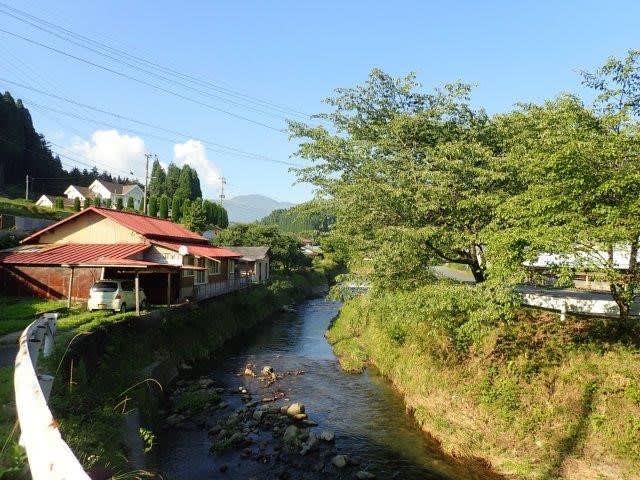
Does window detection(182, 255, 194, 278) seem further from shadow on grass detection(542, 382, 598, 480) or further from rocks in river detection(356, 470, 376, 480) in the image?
shadow on grass detection(542, 382, 598, 480)

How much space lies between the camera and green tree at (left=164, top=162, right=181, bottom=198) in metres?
101

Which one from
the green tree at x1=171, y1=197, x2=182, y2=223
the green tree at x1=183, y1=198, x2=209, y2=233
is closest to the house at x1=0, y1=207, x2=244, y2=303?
the green tree at x1=183, y1=198, x2=209, y2=233

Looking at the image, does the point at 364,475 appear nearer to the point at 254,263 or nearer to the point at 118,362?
the point at 118,362

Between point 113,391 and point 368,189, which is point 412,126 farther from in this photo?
point 113,391

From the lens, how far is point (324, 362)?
915 inches

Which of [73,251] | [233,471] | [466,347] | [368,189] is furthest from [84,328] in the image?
[466,347]

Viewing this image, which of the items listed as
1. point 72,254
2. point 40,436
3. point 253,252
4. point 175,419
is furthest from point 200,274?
point 40,436

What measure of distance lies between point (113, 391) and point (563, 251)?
14.2m

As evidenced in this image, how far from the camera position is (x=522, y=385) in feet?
46.8

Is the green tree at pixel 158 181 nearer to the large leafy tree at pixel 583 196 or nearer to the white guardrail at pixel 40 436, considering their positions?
the large leafy tree at pixel 583 196

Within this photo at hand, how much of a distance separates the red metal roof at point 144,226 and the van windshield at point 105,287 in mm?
5265

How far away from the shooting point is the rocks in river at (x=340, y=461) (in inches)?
484

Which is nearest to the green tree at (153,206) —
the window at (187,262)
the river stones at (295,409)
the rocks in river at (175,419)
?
the window at (187,262)

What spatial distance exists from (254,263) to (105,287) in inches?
1119
